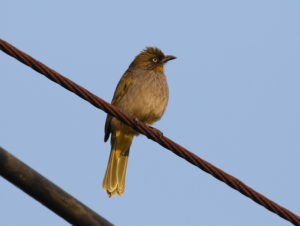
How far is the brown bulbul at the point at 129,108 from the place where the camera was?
7.98 m

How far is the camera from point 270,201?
390cm

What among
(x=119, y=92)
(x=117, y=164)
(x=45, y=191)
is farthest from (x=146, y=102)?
(x=45, y=191)

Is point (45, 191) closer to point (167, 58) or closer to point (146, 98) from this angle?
point (146, 98)

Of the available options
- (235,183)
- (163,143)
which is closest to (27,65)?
(163,143)

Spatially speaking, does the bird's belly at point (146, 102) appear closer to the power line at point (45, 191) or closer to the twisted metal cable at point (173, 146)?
the twisted metal cable at point (173, 146)

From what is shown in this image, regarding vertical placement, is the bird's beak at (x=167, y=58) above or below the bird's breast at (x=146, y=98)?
above

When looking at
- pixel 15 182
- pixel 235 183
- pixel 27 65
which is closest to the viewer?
pixel 15 182

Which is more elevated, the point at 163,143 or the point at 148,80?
the point at 148,80

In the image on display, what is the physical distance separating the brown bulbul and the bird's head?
0.18 m

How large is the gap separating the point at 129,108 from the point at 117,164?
1.06 m

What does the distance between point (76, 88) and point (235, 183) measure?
56.2 inches

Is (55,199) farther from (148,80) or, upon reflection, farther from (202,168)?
(148,80)

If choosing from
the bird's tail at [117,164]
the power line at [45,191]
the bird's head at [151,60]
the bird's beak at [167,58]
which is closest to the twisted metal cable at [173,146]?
the power line at [45,191]

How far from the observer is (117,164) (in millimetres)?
8500
